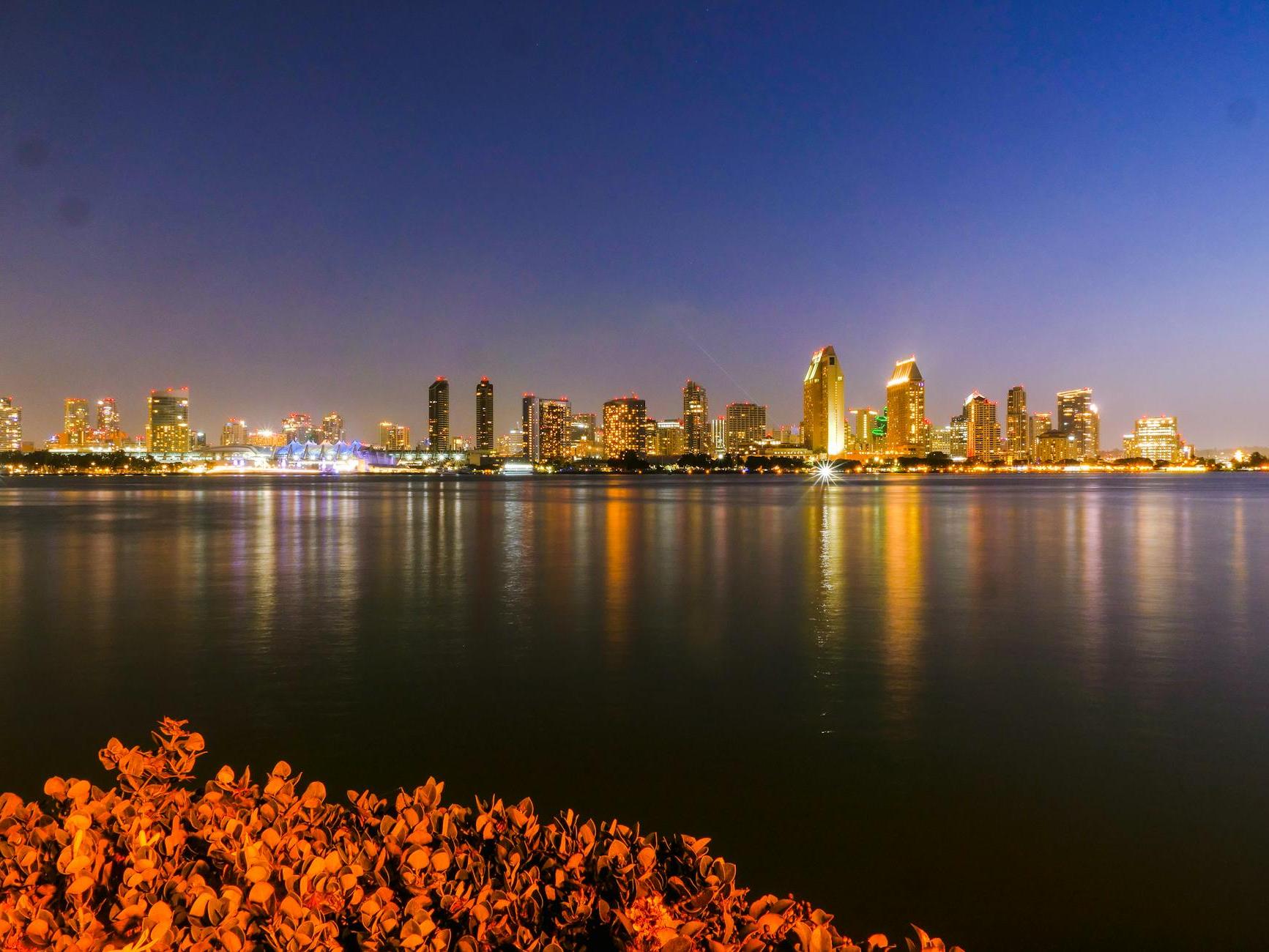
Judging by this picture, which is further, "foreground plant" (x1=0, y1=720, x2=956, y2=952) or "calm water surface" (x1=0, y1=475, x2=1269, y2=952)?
"calm water surface" (x1=0, y1=475, x2=1269, y2=952)

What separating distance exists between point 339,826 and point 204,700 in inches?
261

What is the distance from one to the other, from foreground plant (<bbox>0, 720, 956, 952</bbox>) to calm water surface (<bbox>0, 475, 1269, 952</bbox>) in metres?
2.35

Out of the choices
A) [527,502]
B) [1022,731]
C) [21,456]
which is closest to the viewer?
[1022,731]

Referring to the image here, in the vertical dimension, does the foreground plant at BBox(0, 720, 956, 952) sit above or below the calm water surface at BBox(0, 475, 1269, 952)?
above

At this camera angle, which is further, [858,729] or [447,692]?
[447,692]

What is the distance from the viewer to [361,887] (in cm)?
307

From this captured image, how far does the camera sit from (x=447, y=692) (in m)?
9.55

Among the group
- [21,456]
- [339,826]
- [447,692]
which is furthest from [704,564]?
[21,456]

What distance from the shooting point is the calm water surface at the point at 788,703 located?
5.48 metres

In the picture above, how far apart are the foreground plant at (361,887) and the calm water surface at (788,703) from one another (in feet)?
7.71

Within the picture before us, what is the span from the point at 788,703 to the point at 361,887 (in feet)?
21.6

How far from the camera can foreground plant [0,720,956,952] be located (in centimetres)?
280

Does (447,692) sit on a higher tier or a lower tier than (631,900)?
lower

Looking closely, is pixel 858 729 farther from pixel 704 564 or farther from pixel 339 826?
pixel 704 564
